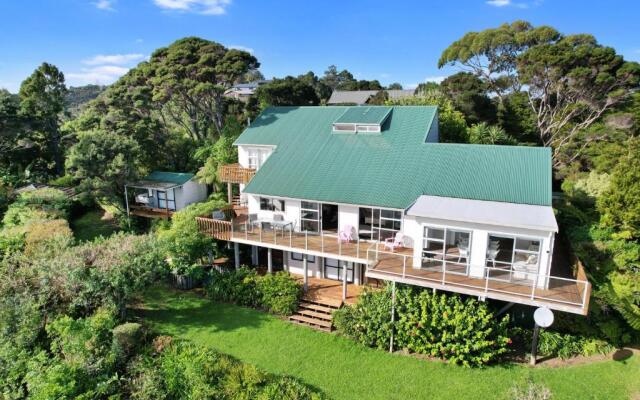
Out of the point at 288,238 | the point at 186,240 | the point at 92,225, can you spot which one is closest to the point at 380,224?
the point at 288,238

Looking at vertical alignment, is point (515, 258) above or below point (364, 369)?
above

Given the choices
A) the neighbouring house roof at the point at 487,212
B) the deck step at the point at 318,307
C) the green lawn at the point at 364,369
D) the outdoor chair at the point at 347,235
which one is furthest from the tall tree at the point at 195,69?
the neighbouring house roof at the point at 487,212

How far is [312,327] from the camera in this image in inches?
701

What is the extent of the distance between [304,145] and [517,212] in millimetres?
13025

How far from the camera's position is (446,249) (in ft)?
52.1

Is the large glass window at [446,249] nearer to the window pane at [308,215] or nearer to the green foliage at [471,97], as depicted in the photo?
the window pane at [308,215]

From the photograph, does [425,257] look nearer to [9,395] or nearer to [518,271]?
[518,271]

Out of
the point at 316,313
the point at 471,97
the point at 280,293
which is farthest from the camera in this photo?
the point at 471,97

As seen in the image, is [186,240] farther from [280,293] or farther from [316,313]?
[316,313]

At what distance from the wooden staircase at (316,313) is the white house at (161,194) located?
13632 mm

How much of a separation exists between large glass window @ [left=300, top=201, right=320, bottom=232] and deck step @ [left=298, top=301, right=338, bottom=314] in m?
3.94

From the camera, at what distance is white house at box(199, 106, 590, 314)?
48.1 feet

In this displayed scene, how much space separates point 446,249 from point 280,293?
8.43m

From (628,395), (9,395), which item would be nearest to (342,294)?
(628,395)
